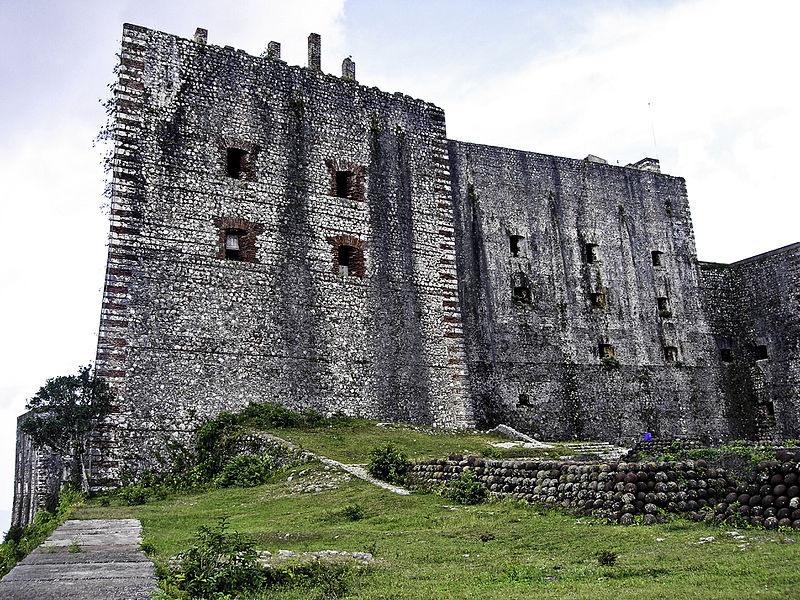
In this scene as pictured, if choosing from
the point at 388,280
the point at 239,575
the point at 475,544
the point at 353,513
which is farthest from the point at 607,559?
the point at 388,280

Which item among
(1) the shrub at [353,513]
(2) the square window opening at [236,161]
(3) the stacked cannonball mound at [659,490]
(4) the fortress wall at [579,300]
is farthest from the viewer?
(4) the fortress wall at [579,300]

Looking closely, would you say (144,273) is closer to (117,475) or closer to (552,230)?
(117,475)

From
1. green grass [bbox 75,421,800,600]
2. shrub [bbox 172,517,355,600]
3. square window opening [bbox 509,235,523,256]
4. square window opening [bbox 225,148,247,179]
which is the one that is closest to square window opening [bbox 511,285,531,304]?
square window opening [bbox 509,235,523,256]

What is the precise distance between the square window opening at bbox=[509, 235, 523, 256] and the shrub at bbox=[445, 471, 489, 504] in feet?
48.9

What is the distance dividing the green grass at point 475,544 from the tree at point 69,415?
2097mm

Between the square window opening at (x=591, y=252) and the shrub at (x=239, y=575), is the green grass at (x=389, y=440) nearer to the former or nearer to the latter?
the shrub at (x=239, y=575)

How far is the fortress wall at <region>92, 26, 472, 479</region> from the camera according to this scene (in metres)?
17.3

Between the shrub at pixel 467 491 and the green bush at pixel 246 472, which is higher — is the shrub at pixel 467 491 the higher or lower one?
the lower one

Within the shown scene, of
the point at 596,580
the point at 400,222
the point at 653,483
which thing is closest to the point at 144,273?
the point at 400,222

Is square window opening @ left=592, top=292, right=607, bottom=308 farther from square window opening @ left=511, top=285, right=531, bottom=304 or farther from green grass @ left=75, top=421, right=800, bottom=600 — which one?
green grass @ left=75, top=421, right=800, bottom=600

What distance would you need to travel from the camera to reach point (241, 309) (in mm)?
18516

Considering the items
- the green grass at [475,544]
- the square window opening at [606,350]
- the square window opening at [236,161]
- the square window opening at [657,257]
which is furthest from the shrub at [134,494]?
the square window opening at [657,257]

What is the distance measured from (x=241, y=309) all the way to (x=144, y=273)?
8.06ft

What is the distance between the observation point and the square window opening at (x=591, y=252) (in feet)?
89.8
